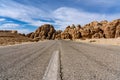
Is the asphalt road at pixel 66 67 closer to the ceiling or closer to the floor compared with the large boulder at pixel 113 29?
closer to the floor

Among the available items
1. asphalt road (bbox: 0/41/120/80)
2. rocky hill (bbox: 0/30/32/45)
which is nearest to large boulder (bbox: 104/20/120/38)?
rocky hill (bbox: 0/30/32/45)

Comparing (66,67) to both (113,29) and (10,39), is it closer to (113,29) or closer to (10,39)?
(10,39)

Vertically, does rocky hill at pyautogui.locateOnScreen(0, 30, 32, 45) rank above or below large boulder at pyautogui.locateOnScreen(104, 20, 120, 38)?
below

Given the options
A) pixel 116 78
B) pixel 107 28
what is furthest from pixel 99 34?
pixel 116 78

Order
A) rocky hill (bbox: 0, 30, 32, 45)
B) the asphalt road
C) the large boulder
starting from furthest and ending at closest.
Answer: the large boulder < rocky hill (bbox: 0, 30, 32, 45) < the asphalt road

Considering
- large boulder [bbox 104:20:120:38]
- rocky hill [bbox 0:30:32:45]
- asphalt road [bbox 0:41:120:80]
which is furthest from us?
large boulder [bbox 104:20:120:38]

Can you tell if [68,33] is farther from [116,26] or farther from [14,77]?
[14,77]

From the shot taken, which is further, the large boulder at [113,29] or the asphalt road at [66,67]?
the large boulder at [113,29]

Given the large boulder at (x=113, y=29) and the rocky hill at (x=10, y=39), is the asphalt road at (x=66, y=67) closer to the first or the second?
the rocky hill at (x=10, y=39)

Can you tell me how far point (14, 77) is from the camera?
5.32m

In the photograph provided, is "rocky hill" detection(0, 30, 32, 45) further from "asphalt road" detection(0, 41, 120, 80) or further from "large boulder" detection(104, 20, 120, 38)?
"large boulder" detection(104, 20, 120, 38)

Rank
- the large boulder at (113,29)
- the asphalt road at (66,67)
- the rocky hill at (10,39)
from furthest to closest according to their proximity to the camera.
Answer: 1. the large boulder at (113,29)
2. the rocky hill at (10,39)
3. the asphalt road at (66,67)

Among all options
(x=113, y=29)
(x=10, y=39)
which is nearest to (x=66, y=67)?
(x=10, y=39)

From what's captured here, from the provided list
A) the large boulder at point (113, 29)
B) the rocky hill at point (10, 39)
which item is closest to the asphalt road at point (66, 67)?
the rocky hill at point (10, 39)
